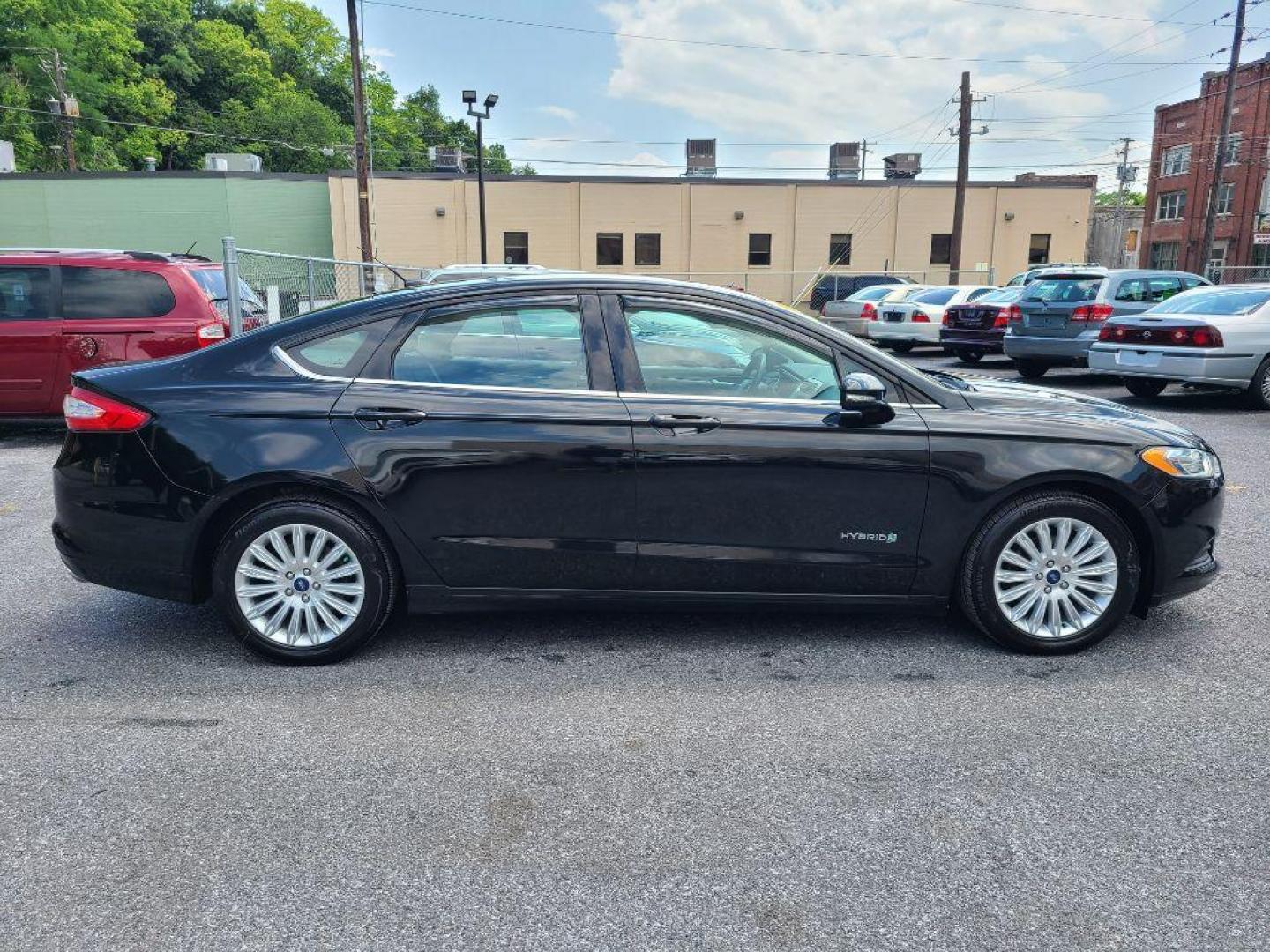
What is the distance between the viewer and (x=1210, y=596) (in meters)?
4.91

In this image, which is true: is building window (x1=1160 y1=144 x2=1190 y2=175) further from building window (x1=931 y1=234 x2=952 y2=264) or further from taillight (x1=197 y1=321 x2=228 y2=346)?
taillight (x1=197 y1=321 x2=228 y2=346)

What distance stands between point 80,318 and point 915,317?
15.4 meters

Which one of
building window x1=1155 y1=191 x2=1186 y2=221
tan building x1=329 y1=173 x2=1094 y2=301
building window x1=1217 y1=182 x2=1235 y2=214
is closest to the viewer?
tan building x1=329 y1=173 x2=1094 y2=301

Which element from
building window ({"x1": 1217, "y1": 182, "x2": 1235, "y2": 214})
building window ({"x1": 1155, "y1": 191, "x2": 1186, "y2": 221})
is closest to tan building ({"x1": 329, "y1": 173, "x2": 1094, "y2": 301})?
building window ({"x1": 1217, "y1": 182, "x2": 1235, "y2": 214})

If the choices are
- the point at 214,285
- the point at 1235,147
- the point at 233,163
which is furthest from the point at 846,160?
the point at 214,285

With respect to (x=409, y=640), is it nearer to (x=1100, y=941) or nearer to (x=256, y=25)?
(x=1100, y=941)

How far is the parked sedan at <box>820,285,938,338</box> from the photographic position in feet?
70.9

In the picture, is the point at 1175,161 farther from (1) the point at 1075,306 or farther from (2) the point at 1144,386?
(2) the point at 1144,386

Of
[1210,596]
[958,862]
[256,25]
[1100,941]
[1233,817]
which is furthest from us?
[256,25]

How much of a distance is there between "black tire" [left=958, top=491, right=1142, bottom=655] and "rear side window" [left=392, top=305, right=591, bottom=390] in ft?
5.83

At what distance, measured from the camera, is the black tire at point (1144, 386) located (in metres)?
12.2

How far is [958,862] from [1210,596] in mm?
3078

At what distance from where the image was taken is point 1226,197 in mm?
47438

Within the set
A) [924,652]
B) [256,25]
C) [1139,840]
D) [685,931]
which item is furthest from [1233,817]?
[256,25]
